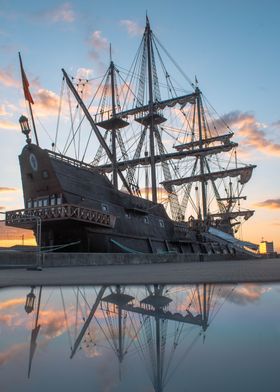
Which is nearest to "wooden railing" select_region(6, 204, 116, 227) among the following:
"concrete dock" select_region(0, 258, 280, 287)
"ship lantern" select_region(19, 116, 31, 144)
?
"ship lantern" select_region(19, 116, 31, 144)

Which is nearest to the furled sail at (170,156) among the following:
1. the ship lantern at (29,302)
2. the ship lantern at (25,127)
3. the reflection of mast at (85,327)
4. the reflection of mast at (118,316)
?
the ship lantern at (25,127)

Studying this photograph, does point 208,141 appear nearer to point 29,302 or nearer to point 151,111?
point 151,111

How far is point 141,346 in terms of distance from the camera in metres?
2.71

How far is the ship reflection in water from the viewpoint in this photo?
1.98 metres

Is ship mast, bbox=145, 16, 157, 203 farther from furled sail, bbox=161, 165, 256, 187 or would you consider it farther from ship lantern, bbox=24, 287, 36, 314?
ship lantern, bbox=24, 287, 36, 314

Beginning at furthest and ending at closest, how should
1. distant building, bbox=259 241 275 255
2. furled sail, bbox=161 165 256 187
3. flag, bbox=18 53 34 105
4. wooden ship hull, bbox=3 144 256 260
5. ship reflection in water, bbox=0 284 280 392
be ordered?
distant building, bbox=259 241 275 255
furled sail, bbox=161 165 256 187
flag, bbox=18 53 34 105
wooden ship hull, bbox=3 144 256 260
ship reflection in water, bbox=0 284 280 392

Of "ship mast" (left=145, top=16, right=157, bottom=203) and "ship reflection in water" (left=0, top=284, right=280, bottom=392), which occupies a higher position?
"ship mast" (left=145, top=16, right=157, bottom=203)

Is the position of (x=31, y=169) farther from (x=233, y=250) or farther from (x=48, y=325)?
(x=233, y=250)

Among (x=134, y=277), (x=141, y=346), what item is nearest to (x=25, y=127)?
(x=134, y=277)

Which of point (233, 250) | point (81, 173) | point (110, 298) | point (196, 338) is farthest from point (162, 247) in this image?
point (196, 338)

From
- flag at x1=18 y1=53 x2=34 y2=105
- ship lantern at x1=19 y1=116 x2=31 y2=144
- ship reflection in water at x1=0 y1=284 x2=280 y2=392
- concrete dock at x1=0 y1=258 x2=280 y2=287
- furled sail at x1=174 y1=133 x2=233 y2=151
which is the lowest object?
ship reflection in water at x1=0 y1=284 x2=280 y2=392

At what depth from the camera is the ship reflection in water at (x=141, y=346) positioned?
6.50 feet

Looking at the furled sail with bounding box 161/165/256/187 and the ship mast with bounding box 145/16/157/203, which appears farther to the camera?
the furled sail with bounding box 161/165/256/187

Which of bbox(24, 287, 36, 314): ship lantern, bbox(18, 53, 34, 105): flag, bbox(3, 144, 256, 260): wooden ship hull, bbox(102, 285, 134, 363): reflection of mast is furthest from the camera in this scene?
bbox(18, 53, 34, 105): flag
